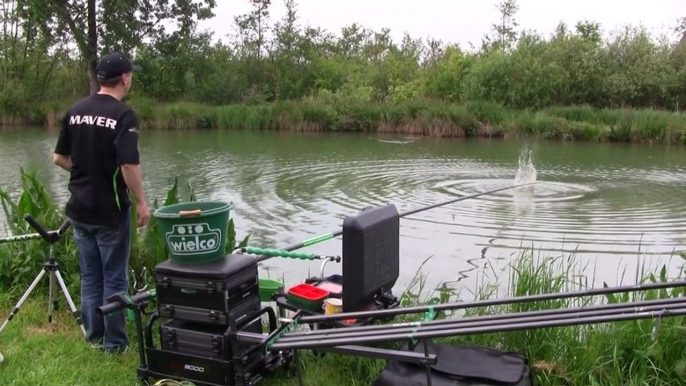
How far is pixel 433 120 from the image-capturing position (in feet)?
73.8

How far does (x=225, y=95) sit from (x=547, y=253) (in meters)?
26.2

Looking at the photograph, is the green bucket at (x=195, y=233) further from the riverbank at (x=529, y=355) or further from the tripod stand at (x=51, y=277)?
Result: the tripod stand at (x=51, y=277)

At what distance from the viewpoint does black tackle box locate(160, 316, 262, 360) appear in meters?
2.96

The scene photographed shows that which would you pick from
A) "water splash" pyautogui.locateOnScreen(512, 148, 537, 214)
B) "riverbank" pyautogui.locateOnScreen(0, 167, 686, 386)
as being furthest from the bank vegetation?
"riverbank" pyautogui.locateOnScreen(0, 167, 686, 386)

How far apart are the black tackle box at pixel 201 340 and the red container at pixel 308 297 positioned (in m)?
0.46

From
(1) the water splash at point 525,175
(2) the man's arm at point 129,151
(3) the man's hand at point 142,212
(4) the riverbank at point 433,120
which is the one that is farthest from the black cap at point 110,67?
(4) the riverbank at point 433,120

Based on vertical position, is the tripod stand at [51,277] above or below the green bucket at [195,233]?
below

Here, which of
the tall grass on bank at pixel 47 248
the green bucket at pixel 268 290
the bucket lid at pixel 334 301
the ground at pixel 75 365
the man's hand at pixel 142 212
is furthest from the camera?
the tall grass on bank at pixel 47 248

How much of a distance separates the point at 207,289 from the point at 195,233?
24 centimetres

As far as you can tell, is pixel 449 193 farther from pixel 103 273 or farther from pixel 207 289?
pixel 207 289

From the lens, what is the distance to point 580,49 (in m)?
25.9

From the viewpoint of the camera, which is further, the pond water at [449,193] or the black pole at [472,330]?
the pond water at [449,193]

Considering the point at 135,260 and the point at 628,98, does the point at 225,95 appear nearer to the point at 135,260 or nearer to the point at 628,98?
the point at 628,98

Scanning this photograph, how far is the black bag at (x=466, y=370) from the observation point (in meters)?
2.92
